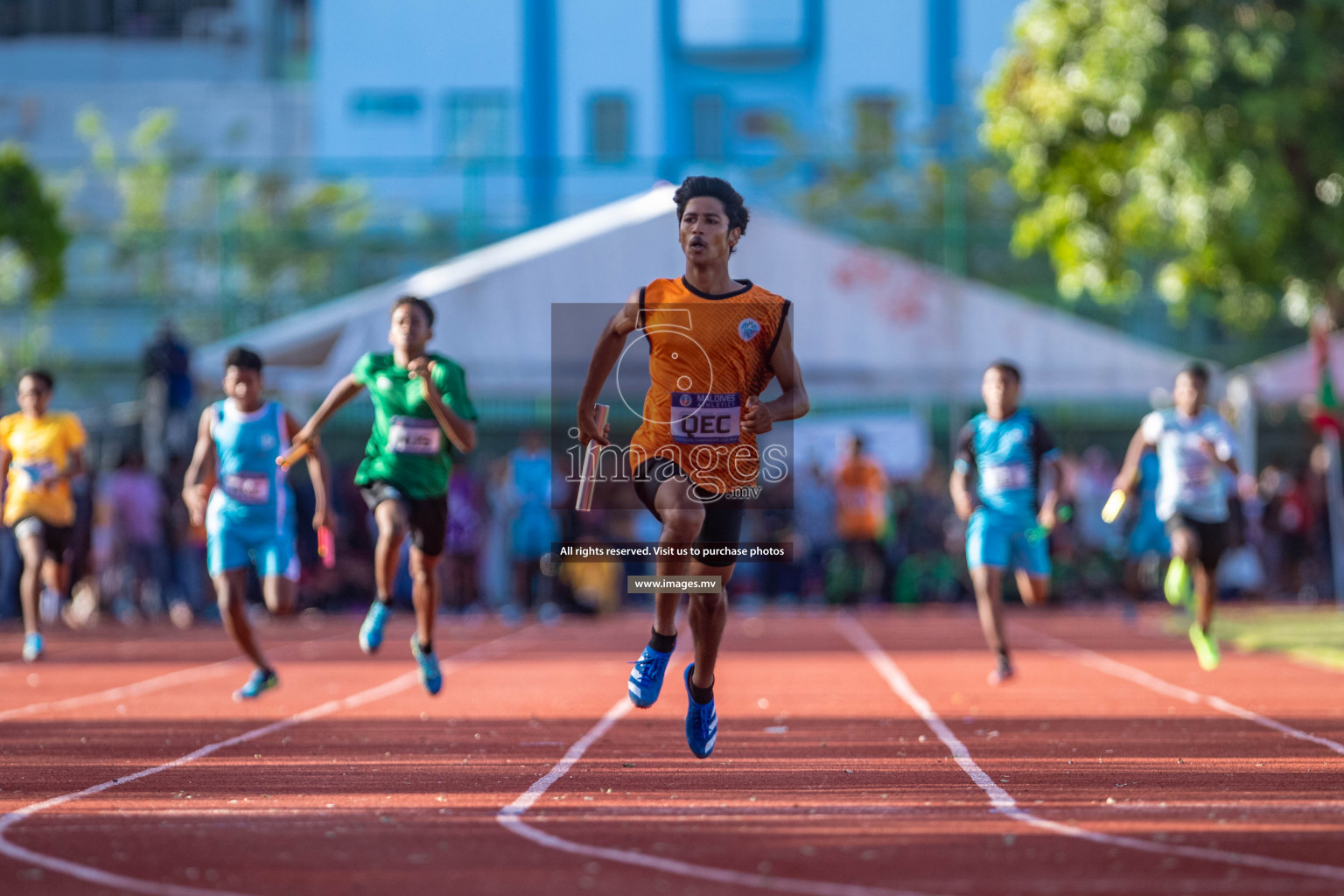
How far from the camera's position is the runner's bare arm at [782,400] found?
6.88 metres

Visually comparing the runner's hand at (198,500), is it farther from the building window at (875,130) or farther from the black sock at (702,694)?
the building window at (875,130)

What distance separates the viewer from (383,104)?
40.3m

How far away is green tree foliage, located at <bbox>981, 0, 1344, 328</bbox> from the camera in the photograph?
16.2 metres

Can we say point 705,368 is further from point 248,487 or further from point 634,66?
point 634,66

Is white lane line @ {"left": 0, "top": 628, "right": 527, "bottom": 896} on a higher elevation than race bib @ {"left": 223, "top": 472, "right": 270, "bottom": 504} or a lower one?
lower

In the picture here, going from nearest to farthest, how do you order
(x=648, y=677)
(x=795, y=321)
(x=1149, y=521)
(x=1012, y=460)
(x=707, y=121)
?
(x=648, y=677), (x=1012, y=460), (x=1149, y=521), (x=795, y=321), (x=707, y=121)

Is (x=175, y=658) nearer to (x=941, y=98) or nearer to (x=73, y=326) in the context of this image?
(x=73, y=326)

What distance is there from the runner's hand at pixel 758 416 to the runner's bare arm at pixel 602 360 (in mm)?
546

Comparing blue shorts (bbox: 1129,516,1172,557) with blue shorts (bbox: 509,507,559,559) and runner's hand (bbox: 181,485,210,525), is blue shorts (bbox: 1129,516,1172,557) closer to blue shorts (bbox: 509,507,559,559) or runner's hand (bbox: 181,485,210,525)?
blue shorts (bbox: 509,507,559,559)

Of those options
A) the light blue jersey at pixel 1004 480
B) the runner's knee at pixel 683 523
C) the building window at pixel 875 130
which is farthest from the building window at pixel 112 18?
the runner's knee at pixel 683 523

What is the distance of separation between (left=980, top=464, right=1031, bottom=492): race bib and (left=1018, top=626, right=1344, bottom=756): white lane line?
1.46m

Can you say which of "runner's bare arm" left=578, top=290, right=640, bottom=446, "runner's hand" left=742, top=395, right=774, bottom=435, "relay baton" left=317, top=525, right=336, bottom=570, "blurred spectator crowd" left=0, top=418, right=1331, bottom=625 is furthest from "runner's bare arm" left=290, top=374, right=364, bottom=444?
"blurred spectator crowd" left=0, top=418, right=1331, bottom=625

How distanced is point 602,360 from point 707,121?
34.8 m

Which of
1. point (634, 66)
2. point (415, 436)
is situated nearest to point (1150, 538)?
point (415, 436)
